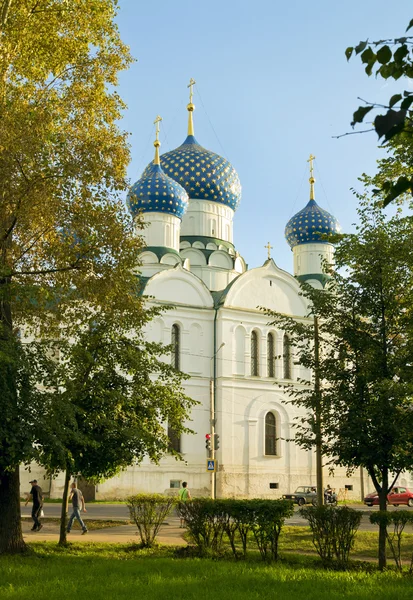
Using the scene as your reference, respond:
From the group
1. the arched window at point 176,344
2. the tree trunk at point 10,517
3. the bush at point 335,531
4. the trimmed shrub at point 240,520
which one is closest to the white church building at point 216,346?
the arched window at point 176,344

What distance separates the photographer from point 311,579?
9492 mm

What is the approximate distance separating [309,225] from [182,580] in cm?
3287

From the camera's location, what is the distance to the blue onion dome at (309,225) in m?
40.7

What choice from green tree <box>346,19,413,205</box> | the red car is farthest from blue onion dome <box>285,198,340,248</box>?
green tree <box>346,19,413,205</box>

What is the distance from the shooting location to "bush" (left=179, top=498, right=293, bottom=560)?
11984mm

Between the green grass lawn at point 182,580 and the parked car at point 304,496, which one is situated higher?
the parked car at point 304,496

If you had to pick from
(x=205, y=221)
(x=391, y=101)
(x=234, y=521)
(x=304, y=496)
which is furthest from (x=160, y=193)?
(x=391, y=101)

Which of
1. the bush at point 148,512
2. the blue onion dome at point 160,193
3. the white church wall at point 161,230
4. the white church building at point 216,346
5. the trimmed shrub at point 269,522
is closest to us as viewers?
the trimmed shrub at point 269,522

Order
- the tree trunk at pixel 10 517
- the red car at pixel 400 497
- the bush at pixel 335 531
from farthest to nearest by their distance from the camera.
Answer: the red car at pixel 400 497 < the tree trunk at pixel 10 517 < the bush at pixel 335 531

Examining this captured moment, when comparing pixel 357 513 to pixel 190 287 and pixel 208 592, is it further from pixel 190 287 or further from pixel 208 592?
pixel 190 287

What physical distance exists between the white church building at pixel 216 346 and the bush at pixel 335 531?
19679 mm

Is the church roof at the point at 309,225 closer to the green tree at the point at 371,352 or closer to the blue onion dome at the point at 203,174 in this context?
the blue onion dome at the point at 203,174

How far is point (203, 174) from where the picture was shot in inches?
1521

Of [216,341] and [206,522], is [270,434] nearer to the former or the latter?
[216,341]
